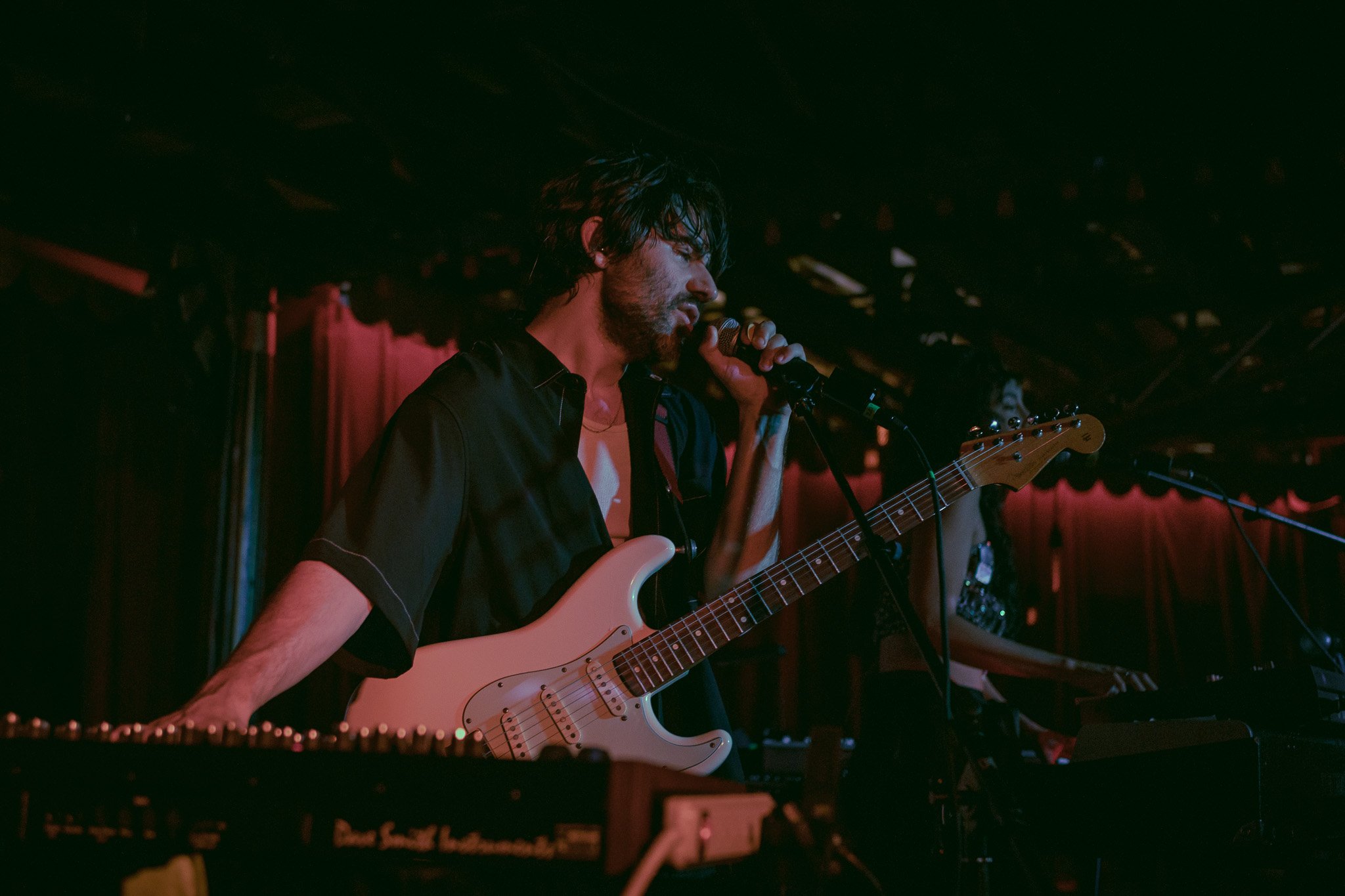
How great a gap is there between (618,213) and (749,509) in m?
0.76

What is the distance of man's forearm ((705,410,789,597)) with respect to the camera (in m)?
2.38

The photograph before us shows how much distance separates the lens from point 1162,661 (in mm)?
9062

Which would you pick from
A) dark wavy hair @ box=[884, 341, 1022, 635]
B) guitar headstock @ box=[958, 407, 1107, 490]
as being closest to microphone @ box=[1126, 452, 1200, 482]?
guitar headstock @ box=[958, 407, 1107, 490]

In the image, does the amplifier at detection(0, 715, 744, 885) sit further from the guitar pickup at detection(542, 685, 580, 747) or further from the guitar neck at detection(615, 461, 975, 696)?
the guitar neck at detection(615, 461, 975, 696)

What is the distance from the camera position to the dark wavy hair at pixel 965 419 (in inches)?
136

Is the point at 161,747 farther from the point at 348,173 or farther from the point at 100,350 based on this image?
the point at 100,350

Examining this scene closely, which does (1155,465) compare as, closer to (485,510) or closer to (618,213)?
(618,213)

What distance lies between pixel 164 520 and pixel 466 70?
111 inches

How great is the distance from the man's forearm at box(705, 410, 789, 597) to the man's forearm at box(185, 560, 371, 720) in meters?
0.85

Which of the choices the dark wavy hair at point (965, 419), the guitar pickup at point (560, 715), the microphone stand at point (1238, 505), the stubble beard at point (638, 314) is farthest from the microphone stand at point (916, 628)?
the dark wavy hair at point (965, 419)

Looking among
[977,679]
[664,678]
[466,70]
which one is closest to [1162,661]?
[977,679]

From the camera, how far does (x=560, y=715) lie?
6.33ft

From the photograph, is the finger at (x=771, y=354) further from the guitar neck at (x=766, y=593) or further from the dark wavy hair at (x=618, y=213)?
the dark wavy hair at (x=618, y=213)

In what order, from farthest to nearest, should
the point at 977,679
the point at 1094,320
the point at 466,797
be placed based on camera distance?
the point at 1094,320 → the point at 977,679 → the point at 466,797
